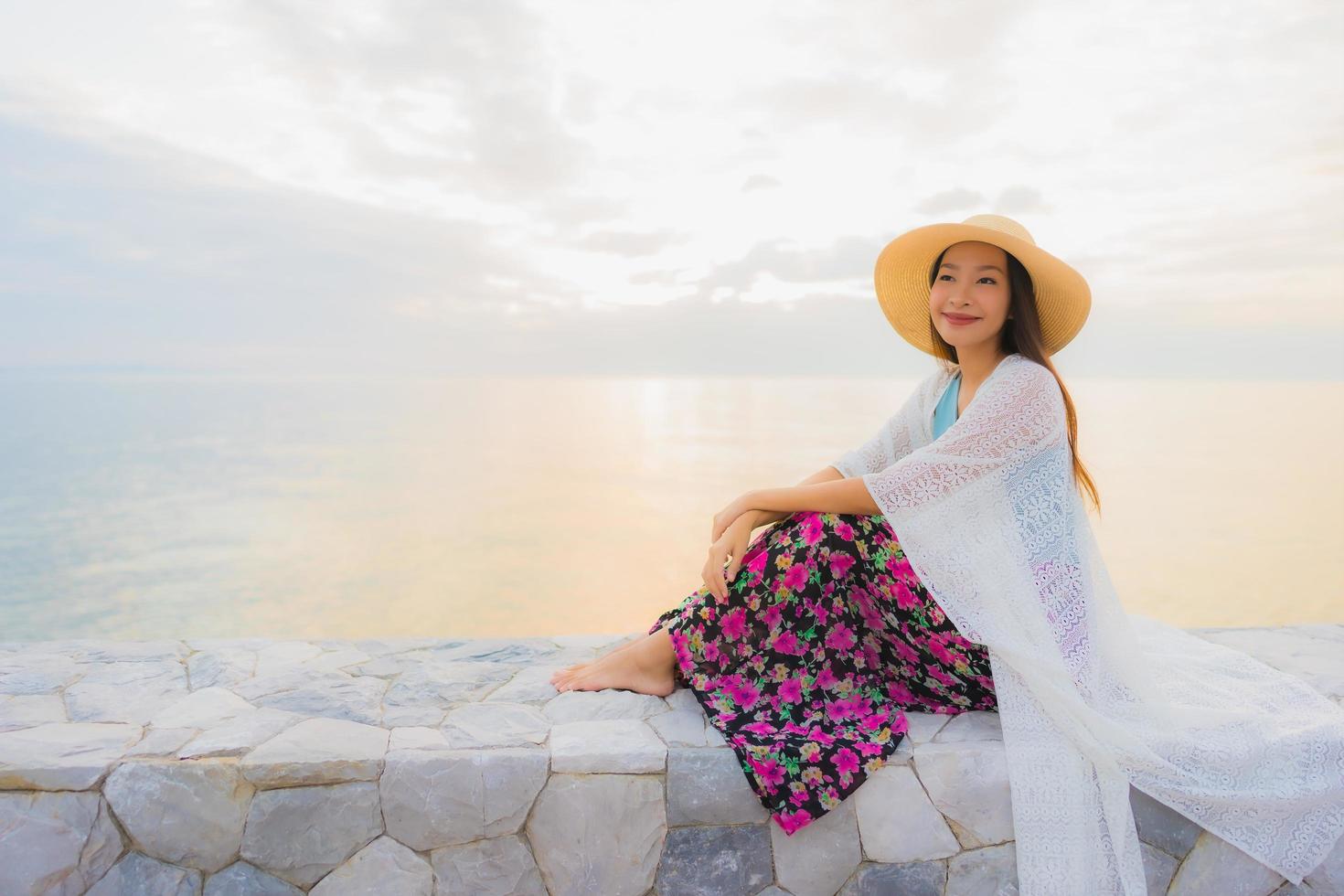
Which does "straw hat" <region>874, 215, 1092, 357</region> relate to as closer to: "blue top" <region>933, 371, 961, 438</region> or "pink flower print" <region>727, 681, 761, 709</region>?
"blue top" <region>933, 371, 961, 438</region>

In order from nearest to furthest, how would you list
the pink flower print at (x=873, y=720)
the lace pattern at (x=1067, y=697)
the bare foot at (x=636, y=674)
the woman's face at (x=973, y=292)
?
the lace pattern at (x=1067, y=697) → the pink flower print at (x=873, y=720) → the woman's face at (x=973, y=292) → the bare foot at (x=636, y=674)

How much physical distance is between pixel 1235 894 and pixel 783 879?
96 cm

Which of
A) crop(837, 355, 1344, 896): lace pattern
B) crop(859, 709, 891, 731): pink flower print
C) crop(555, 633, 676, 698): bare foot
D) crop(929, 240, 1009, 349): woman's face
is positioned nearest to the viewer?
crop(837, 355, 1344, 896): lace pattern

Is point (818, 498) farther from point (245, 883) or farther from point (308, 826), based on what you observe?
point (245, 883)

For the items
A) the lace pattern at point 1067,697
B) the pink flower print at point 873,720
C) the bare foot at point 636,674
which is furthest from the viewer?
the bare foot at point 636,674

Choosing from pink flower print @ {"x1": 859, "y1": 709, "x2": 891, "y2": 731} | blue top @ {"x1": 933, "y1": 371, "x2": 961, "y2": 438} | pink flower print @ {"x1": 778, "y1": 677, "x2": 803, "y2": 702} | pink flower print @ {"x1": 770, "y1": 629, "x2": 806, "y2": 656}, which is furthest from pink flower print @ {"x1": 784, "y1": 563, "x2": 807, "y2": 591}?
blue top @ {"x1": 933, "y1": 371, "x2": 961, "y2": 438}

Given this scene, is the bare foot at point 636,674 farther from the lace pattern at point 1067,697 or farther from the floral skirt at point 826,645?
the lace pattern at point 1067,697

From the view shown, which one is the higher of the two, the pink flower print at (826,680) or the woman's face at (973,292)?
the woman's face at (973,292)

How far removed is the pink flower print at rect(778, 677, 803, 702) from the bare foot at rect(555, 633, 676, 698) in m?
0.30

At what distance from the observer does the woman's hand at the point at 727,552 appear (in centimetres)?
212

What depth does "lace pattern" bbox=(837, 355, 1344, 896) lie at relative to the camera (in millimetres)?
1861

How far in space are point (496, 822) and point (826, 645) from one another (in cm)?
83

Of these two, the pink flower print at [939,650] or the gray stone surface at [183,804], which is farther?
the pink flower print at [939,650]

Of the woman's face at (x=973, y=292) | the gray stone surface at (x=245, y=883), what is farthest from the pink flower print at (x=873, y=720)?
the gray stone surface at (x=245, y=883)
